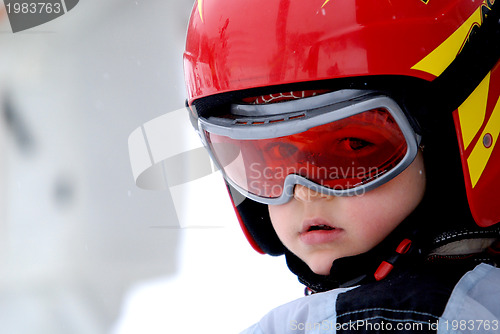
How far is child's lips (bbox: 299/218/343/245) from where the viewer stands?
1.29 meters

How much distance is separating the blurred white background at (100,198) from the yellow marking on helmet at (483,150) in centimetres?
130

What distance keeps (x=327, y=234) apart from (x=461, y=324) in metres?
0.35

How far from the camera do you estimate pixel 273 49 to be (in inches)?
48.1

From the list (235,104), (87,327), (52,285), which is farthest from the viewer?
(52,285)

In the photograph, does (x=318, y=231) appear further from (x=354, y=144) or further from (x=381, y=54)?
(x=381, y=54)

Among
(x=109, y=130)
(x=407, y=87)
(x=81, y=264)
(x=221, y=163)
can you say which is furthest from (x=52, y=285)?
(x=407, y=87)

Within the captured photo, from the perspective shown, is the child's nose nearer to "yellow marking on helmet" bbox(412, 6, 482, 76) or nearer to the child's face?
the child's face

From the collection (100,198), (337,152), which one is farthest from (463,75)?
(100,198)

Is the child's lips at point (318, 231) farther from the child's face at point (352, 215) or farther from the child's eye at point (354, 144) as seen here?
the child's eye at point (354, 144)

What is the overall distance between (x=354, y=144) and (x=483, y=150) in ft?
0.81

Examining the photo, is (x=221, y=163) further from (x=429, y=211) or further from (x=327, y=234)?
(x=429, y=211)

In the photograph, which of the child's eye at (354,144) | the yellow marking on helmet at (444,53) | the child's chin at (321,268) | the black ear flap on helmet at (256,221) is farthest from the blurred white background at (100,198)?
the yellow marking on helmet at (444,53)

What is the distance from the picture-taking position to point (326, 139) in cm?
125

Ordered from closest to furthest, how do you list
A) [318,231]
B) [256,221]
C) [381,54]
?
1. [381,54]
2. [318,231]
3. [256,221]
